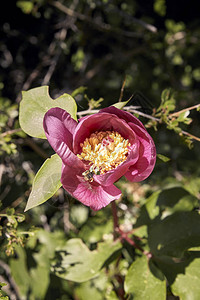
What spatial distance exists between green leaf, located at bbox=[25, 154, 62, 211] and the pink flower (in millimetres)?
44

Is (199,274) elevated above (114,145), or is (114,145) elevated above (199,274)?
(114,145)

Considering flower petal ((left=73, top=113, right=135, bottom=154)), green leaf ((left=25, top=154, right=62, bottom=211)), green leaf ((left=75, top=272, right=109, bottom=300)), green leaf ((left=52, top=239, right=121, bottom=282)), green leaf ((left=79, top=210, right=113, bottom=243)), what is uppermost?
flower petal ((left=73, top=113, right=135, bottom=154))

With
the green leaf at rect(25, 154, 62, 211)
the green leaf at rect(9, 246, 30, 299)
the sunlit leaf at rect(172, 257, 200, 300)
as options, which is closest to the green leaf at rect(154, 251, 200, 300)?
the sunlit leaf at rect(172, 257, 200, 300)

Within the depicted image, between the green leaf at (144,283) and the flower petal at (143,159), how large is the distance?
1.68 ft

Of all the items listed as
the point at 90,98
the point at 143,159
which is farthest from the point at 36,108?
the point at 90,98

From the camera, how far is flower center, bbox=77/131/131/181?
116 centimetres

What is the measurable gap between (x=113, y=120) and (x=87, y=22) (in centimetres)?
135

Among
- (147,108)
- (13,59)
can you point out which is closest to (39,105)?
(147,108)

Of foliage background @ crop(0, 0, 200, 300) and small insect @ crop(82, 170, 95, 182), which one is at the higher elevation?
small insect @ crop(82, 170, 95, 182)

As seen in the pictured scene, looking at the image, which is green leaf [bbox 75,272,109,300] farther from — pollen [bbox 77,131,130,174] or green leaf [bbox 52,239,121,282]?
pollen [bbox 77,131,130,174]

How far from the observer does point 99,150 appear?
1.20m

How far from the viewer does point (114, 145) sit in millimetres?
1202

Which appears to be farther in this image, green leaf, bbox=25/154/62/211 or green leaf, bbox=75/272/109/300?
green leaf, bbox=75/272/109/300

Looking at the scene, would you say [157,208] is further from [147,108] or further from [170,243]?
[147,108]
